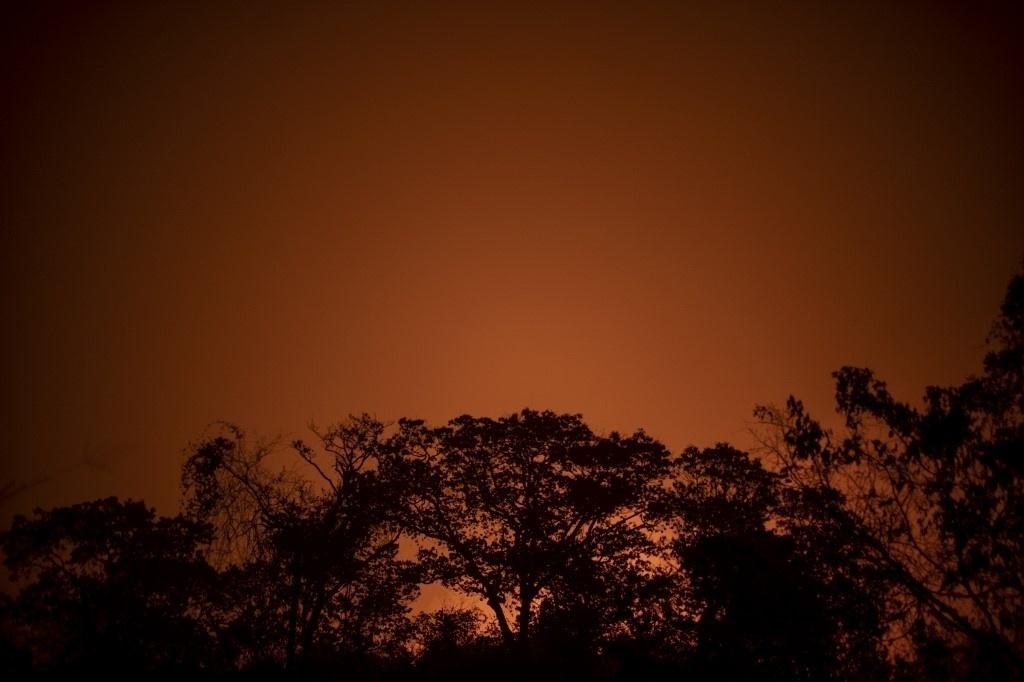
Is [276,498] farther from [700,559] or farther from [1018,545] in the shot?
[1018,545]

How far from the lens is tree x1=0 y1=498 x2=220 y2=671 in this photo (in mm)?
15703

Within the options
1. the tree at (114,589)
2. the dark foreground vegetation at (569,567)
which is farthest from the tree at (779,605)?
the tree at (114,589)

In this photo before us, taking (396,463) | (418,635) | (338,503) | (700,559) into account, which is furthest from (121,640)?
(700,559)

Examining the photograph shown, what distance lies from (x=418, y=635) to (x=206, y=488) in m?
12.7

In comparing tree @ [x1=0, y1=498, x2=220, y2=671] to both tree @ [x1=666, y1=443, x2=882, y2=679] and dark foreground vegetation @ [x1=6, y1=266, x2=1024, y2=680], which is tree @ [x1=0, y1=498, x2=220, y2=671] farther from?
tree @ [x1=666, y1=443, x2=882, y2=679]

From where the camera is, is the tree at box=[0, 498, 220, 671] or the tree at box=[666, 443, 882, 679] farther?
the tree at box=[0, 498, 220, 671]

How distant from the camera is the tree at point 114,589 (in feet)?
51.5

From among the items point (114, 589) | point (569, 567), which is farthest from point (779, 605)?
point (114, 589)

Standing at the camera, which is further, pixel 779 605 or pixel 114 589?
pixel 114 589

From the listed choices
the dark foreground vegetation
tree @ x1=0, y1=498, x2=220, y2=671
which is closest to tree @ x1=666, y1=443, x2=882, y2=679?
the dark foreground vegetation

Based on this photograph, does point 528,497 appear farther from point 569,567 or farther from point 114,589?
point 114,589

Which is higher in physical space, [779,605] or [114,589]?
[114,589]

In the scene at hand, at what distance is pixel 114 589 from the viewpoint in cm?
1686

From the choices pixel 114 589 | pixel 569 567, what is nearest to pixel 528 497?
pixel 569 567
